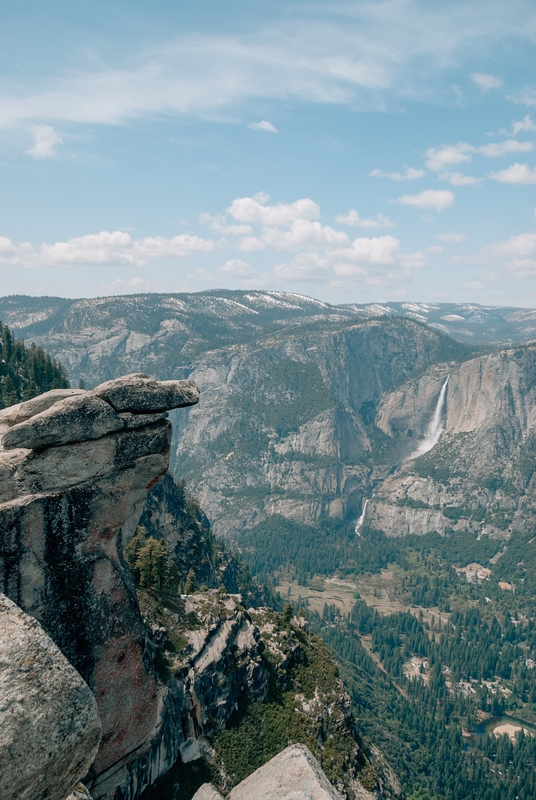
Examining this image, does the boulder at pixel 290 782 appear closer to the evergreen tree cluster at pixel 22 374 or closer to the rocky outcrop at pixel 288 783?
the rocky outcrop at pixel 288 783

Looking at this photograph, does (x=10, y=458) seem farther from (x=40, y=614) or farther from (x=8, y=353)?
(x=8, y=353)

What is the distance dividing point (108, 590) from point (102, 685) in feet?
15.5

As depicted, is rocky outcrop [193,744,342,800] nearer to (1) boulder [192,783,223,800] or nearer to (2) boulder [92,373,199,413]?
(1) boulder [192,783,223,800]

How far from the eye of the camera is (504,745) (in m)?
175

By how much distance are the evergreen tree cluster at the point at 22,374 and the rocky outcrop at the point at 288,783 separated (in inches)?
4058

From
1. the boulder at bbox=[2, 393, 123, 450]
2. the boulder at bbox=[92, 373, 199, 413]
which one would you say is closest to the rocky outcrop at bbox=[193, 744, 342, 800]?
the boulder at bbox=[2, 393, 123, 450]

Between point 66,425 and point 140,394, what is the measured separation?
4285mm

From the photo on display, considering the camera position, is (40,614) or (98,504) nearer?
(40,614)

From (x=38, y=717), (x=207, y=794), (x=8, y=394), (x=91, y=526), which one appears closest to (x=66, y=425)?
(x=91, y=526)

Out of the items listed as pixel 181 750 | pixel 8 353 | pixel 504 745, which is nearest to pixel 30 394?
pixel 8 353

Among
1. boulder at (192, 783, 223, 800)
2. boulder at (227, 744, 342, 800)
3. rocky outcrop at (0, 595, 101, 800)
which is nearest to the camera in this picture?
rocky outcrop at (0, 595, 101, 800)

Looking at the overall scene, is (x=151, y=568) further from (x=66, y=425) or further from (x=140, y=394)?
(x=66, y=425)

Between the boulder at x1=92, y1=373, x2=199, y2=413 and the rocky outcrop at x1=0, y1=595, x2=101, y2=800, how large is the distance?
13803 millimetres

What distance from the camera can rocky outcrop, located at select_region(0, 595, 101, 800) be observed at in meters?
11.4
